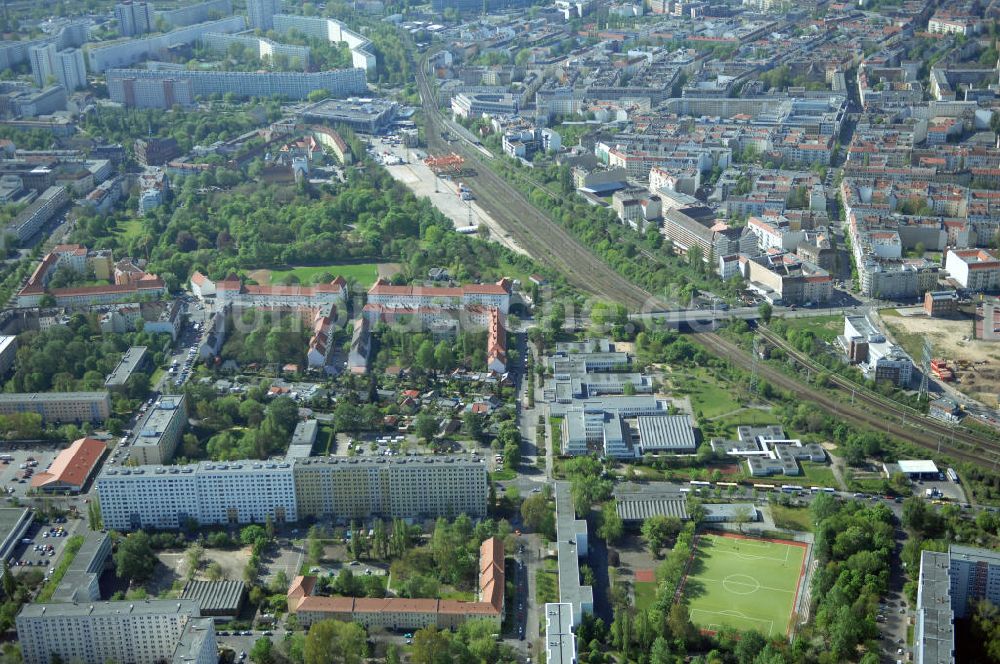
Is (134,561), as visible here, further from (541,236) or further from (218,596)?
(541,236)

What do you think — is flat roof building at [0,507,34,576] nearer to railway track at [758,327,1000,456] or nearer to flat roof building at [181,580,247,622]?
flat roof building at [181,580,247,622]

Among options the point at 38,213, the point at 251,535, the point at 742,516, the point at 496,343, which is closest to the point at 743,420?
the point at 742,516

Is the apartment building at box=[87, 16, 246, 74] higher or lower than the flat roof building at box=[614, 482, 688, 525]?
higher

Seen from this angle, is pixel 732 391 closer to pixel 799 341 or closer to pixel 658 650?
pixel 799 341

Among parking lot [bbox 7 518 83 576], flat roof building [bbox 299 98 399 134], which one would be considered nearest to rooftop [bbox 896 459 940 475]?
parking lot [bbox 7 518 83 576]

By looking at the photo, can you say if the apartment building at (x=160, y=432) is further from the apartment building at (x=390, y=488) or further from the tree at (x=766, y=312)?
the tree at (x=766, y=312)

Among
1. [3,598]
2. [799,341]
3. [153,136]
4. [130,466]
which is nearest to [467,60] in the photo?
[153,136]
